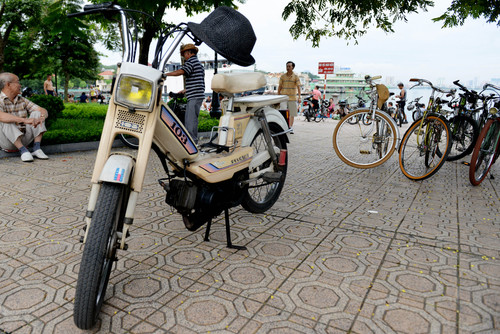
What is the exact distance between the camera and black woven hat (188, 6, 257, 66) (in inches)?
88.9

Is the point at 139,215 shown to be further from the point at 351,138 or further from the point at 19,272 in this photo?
the point at 351,138

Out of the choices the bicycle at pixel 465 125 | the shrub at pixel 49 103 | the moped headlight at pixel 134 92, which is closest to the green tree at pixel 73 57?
the shrub at pixel 49 103

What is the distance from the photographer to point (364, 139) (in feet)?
19.1

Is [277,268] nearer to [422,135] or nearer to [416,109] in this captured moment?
[422,135]

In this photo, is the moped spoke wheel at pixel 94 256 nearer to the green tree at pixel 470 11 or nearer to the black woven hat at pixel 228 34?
the black woven hat at pixel 228 34

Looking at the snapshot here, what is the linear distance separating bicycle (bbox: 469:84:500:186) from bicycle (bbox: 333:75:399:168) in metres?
1.11

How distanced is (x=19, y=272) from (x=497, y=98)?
6820 mm

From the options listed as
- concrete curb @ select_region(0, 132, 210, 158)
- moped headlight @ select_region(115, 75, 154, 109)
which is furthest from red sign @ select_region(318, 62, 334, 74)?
moped headlight @ select_region(115, 75, 154, 109)

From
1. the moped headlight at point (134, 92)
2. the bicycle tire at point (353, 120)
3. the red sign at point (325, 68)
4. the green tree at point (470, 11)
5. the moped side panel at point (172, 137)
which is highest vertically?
the red sign at point (325, 68)

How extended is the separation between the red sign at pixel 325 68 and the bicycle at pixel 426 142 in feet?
71.4

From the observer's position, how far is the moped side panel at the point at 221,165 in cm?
263

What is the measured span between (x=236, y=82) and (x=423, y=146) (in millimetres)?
3696

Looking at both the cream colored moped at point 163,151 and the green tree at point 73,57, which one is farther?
the green tree at point 73,57

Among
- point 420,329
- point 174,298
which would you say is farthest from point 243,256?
point 420,329
